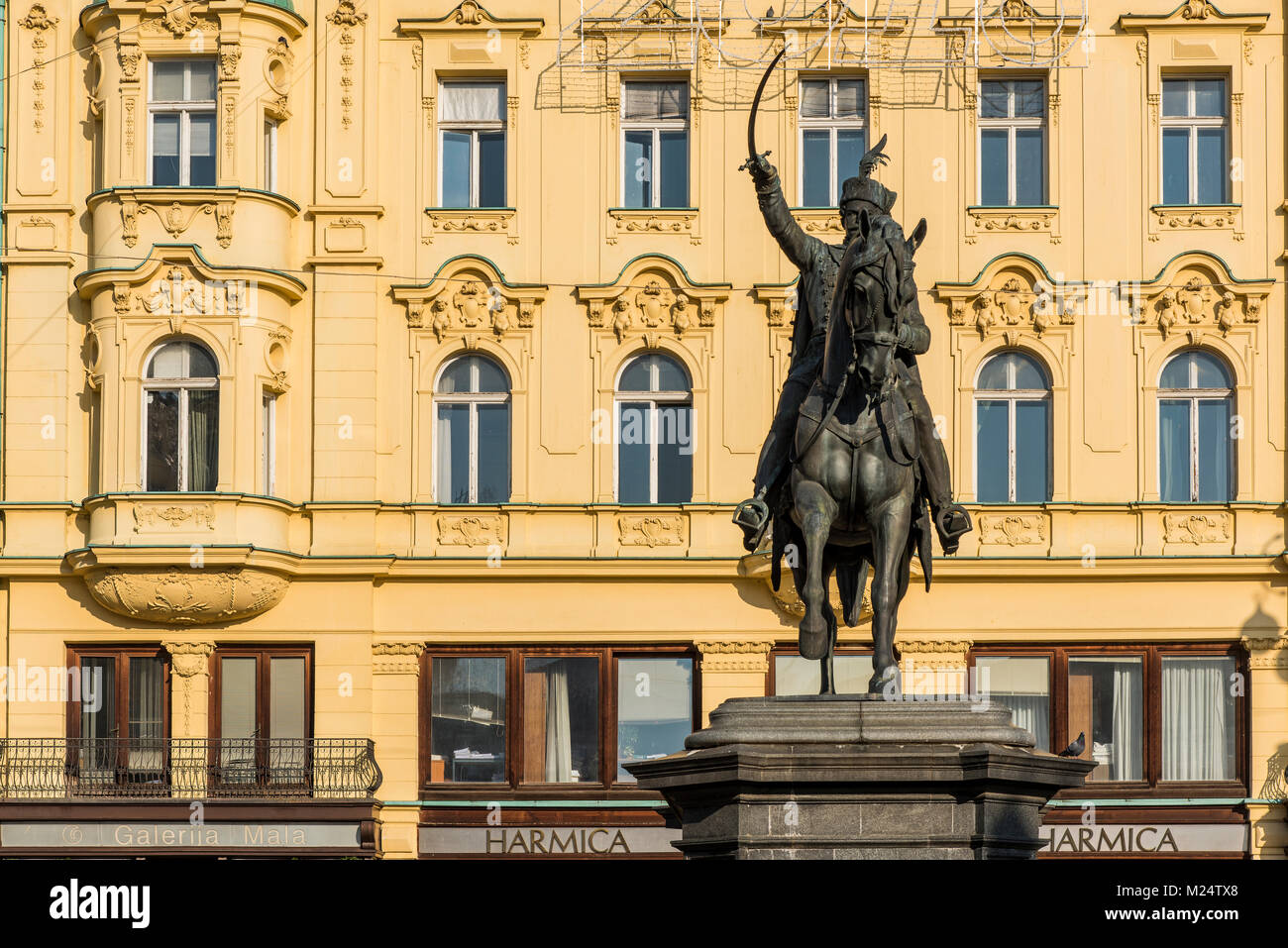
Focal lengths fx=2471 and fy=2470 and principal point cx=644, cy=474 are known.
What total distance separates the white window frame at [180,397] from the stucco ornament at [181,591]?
4.22 feet

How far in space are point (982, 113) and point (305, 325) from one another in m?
10.7

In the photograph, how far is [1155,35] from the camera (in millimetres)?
36906

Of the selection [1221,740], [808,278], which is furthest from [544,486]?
[808,278]

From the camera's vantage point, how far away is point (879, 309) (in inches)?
619

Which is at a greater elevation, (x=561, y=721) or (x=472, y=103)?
(x=472, y=103)

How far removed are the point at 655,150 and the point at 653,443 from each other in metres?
4.47

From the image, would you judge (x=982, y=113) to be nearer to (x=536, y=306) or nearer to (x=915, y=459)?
(x=536, y=306)

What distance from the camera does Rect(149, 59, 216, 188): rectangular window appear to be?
3641 centimetres

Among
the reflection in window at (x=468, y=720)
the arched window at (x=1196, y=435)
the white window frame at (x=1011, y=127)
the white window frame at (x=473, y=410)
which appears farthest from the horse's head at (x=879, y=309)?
the white window frame at (x=1011, y=127)

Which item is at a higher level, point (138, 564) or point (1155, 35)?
point (1155, 35)

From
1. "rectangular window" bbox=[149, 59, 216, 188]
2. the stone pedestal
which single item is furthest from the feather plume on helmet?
"rectangular window" bbox=[149, 59, 216, 188]

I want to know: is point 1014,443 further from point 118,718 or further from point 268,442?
point 118,718

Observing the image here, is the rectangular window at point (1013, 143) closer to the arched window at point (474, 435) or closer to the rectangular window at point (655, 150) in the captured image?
the rectangular window at point (655, 150)

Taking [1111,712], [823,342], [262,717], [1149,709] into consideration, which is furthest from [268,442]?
[823,342]
